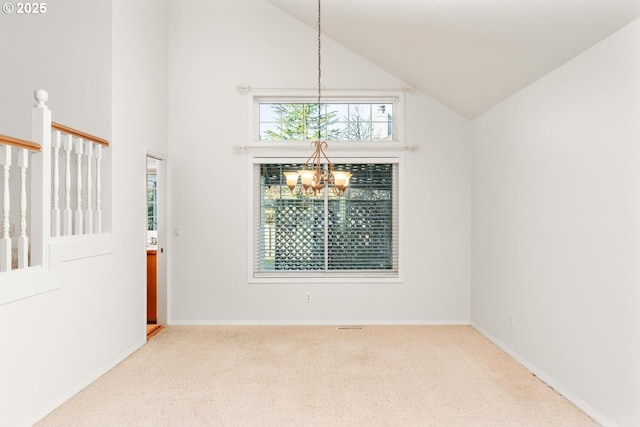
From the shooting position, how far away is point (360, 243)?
541cm

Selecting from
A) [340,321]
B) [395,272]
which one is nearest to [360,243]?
[395,272]

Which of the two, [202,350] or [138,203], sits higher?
[138,203]

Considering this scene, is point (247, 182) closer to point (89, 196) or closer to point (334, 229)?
point (334, 229)

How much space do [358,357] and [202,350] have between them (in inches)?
60.2

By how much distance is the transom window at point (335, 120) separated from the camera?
214 inches

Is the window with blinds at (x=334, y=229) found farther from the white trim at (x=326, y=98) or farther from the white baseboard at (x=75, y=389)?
the white baseboard at (x=75, y=389)

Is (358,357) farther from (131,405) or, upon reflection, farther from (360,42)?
(360,42)

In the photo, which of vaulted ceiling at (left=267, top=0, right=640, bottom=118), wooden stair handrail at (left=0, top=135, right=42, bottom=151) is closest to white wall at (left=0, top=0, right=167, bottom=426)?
wooden stair handrail at (left=0, top=135, right=42, bottom=151)

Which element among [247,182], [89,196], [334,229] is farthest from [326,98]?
[89,196]

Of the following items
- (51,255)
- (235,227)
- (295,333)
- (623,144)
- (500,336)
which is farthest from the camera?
(235,227)

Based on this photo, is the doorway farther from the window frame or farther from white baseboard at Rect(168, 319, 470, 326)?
the window frame

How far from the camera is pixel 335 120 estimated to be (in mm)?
5457

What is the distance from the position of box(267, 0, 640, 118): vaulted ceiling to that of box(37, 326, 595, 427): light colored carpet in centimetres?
248

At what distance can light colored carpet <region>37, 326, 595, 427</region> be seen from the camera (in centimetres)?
279
